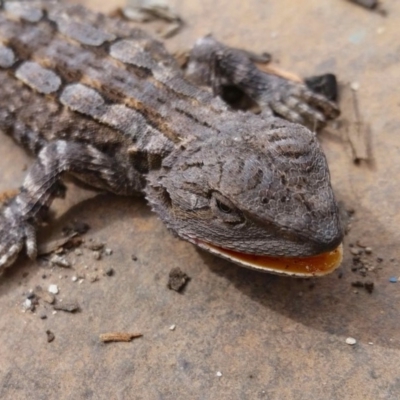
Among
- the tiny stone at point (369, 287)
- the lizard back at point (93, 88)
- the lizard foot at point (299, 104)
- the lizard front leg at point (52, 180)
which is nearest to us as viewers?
the tiny stone at point (369, 287)

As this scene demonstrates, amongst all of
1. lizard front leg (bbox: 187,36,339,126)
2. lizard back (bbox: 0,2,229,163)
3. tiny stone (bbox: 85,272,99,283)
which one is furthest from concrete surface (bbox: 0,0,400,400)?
lizard back (bbox: 0,2,229,163)

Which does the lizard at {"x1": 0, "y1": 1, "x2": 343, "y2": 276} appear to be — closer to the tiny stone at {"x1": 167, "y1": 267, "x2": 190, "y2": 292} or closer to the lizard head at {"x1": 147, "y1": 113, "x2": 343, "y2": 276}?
the lizard head at {"x1": 147, "y1": 113, "x2": 343, "y2": 276}

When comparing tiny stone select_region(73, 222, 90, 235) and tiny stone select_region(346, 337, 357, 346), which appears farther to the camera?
tiny stone select_region(73, 222, 90, 235)

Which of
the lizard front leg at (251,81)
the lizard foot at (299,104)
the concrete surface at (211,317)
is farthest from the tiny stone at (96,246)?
the lizard foot at (299,104)

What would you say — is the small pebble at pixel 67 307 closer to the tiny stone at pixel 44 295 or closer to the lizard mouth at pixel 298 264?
the tiny stone at pixel 44 295

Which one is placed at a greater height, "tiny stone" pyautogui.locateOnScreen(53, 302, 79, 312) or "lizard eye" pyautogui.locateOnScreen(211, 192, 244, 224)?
"lizard eye" pyautogui.locateOnScreen(211, 192, 244, 224)

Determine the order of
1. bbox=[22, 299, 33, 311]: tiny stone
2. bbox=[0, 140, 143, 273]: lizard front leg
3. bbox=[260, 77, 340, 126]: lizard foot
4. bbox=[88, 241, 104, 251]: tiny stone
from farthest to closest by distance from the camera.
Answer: bbox=[260, 77, 340, 126]: lizard foot, bbox=[0, 140, 143, 273]: lizard front leg, bbox=[88, 241, 104, 251]: tiny stone, bbox=[22, 299, 33, 311]: tiny stone

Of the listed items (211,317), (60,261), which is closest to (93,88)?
(60,261)
